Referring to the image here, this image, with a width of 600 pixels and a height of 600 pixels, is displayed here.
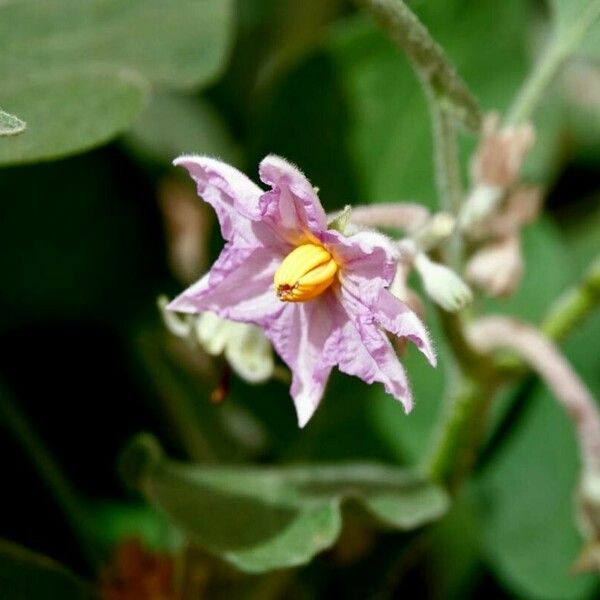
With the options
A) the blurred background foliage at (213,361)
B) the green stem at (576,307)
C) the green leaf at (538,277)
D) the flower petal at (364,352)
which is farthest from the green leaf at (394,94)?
the flower petal at (364,352)

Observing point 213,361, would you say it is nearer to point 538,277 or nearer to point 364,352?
point 538,277

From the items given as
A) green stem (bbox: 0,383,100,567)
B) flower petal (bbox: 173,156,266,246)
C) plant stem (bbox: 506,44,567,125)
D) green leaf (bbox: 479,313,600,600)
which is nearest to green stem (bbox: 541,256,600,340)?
plant stem (bbox: 506,44,567,125)

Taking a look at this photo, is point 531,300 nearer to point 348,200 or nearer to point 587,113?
point 348,200

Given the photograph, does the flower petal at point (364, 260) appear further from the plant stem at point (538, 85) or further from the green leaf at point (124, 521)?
the green leaf at point (124, 521)

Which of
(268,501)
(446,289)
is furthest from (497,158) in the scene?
(268,501)

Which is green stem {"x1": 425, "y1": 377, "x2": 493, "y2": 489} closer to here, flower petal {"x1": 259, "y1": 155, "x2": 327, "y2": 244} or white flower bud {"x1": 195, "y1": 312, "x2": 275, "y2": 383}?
white flower bud {"x1": 195, "y1": 312, "x2": 275, "y2": 383}

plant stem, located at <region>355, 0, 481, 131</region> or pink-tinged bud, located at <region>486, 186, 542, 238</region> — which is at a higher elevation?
plant stem, located at <region>355, 0, 481, 131</region>
